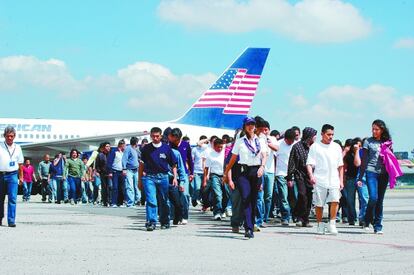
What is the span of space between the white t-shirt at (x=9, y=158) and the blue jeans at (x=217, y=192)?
3.84 meters

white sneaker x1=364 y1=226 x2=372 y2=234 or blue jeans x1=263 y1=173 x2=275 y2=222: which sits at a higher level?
blue jeans x1=263 y1=173 x2=275 y2=222

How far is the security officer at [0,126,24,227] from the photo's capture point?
1197 cm

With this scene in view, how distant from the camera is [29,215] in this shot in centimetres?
1520

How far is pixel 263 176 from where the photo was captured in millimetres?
13203

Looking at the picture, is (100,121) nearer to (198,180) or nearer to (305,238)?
(198,180)

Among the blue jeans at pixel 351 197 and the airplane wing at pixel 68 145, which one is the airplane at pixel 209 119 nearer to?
the airplane wing at pixel 68 145

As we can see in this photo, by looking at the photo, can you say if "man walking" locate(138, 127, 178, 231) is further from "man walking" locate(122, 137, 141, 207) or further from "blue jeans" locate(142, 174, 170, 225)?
"man walking" locate(122, 137, 141, 207)

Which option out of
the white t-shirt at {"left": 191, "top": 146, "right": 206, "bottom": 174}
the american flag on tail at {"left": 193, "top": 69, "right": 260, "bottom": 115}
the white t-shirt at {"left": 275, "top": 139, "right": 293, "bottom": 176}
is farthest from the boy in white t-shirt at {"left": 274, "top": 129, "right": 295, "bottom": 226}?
the american flag on tail at {"left": 193, "top": 69, "right": 260, "bottom": 115}

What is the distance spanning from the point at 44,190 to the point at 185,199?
12.1 meters

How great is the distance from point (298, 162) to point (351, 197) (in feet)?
5.17

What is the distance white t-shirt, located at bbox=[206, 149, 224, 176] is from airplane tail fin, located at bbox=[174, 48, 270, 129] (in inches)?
764

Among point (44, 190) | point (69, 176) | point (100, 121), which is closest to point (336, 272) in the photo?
point (69, 176)

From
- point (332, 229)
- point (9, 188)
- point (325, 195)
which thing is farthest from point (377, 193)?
point (9, 188)

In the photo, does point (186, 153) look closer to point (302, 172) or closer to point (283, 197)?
point (283, 197)
